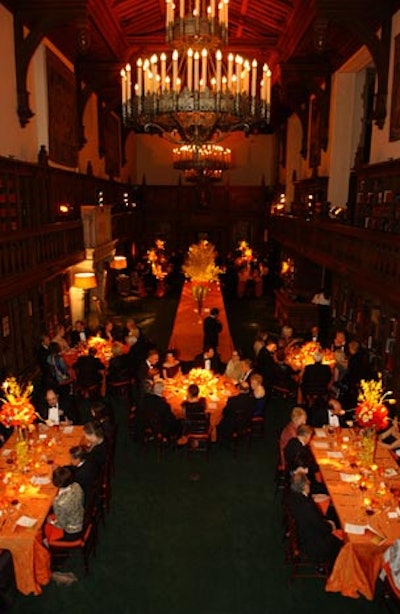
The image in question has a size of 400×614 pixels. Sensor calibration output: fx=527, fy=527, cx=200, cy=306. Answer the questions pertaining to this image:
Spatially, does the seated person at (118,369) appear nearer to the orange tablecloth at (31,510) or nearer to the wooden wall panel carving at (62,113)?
the orange tablecloth at (31,510)

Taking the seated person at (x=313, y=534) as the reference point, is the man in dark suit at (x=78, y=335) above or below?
above

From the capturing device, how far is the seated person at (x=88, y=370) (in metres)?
11.3

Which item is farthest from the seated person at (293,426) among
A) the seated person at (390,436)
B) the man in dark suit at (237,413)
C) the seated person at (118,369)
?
the seated person at (118,369)

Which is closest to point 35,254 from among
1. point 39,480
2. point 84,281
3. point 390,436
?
point 84,281

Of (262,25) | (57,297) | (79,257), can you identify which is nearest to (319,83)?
(262,25)

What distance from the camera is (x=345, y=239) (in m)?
12.2

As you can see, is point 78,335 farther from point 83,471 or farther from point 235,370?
point 83,471

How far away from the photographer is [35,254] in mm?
11219

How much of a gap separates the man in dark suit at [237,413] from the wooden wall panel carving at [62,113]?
8519mm

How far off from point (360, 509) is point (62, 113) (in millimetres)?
12983

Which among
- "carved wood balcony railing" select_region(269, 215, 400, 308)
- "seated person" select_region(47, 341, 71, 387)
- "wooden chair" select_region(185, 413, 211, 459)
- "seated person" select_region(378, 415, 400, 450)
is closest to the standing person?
"carved wood balcony railing" select_region(269, 215, 400, 308)

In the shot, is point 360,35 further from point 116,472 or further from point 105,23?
point 116,472

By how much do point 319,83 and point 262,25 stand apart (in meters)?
2.67

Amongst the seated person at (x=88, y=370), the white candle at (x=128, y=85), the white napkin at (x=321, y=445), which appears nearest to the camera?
the white napkin at (x=321, y=445)
